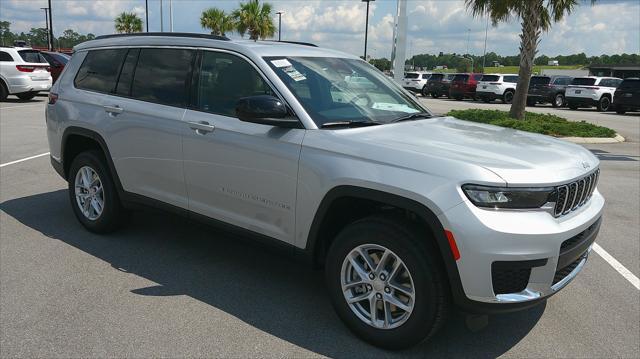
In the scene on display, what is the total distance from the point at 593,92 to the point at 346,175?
27505 mm

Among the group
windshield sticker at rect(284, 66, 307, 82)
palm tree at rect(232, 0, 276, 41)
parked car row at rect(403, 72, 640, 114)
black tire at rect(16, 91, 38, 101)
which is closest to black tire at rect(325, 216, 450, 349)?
windshield sticker at rect(284, 66, 307, 82)

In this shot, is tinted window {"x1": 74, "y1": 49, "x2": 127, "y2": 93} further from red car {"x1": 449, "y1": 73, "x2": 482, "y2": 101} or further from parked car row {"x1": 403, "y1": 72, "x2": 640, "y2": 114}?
red car {"x1": 449, "y1": 73, "x2": 482, "y2": 101}

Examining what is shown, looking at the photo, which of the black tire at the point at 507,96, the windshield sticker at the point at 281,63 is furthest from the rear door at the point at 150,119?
the black tire at the point at 507,96

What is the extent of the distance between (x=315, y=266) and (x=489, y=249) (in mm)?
1322

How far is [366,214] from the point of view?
12.1ft

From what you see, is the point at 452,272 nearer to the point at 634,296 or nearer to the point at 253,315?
the point at 253,315

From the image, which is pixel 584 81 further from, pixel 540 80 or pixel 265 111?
pixel 265 111

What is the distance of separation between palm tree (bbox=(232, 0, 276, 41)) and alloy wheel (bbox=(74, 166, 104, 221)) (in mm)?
43138

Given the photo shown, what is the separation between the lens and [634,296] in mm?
4363

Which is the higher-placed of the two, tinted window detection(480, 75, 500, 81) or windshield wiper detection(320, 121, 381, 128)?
tinted window detection(480, 75, 500, 81)

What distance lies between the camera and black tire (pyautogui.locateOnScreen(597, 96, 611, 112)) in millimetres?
27419

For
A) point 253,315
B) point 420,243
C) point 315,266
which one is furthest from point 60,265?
point 420,243

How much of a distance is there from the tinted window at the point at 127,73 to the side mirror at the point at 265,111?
5.60 ft

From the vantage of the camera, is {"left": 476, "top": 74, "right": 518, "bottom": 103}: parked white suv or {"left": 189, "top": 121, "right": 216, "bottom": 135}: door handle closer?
{"left": 189, "top": 121, "right": 216, "bottom": 135}: door handle
